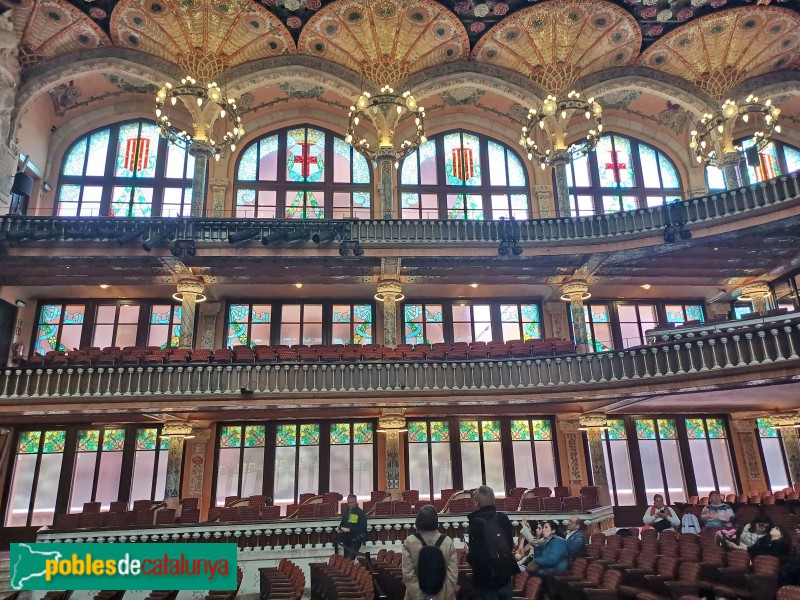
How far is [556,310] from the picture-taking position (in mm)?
18969

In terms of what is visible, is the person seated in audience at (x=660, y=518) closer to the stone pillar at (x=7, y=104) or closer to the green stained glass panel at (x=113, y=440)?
the green stained glass panel at (x=113, y=440)

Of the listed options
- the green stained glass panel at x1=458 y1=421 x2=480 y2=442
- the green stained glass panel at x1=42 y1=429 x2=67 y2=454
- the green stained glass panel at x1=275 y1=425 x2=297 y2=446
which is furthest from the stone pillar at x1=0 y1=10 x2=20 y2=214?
the green stained glass panel at x1=458 y1=421 x2=480 y2=442

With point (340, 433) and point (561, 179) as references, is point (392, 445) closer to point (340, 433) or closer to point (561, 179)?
point (340, 433)

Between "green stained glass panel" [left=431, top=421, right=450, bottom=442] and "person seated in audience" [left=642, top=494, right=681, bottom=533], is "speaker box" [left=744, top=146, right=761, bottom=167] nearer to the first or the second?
"green stained glass panel" [left=431, top=421, right=450, bottom=442]

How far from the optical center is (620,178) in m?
20.5

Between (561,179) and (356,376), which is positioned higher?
(561,179)

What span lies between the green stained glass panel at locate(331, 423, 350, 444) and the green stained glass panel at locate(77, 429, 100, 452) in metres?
6.62

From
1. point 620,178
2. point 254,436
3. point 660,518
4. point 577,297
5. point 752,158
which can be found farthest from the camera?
point 620,178

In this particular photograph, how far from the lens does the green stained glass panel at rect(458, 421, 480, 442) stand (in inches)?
687

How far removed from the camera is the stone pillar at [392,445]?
48.5 ft

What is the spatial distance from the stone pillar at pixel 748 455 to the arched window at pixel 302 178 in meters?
13.3

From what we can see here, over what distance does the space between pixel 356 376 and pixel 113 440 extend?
26.3 ft

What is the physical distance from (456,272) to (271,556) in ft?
29.2

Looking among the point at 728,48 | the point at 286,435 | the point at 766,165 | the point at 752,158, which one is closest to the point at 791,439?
the point at 752,158
